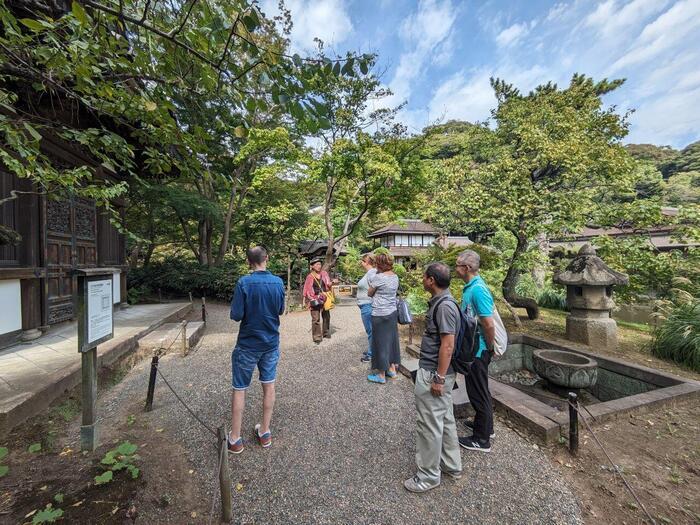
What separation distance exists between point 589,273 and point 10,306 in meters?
10.3

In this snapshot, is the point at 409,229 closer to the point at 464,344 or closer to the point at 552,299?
the point at 552,299

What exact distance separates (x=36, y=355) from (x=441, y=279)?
572 cm

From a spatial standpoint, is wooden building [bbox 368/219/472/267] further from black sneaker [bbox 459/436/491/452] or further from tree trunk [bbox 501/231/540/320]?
black sneaker [bbox 459/436/491/452]

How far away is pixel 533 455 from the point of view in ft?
9.69

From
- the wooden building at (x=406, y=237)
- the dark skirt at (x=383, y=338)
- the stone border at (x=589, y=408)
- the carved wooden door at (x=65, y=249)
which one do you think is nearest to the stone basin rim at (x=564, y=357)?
the stone border at (x=589, y=408)

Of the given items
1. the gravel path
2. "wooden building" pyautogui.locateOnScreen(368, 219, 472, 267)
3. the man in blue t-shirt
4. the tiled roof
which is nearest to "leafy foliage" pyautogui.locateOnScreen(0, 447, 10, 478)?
the gravel path

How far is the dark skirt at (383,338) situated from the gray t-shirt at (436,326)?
6.81 feet

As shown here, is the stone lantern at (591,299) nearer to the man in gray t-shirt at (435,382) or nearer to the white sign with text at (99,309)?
the man in gray t-shirt at (435,382)

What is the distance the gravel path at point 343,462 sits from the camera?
7.61 ft

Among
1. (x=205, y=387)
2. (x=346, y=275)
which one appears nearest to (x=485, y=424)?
(x=205, y=387)

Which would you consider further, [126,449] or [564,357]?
[564,357]

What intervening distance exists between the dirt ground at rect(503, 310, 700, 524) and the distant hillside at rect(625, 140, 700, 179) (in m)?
38.0

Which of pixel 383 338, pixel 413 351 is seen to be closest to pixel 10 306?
pixel 383 338

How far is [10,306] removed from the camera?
191 inches
